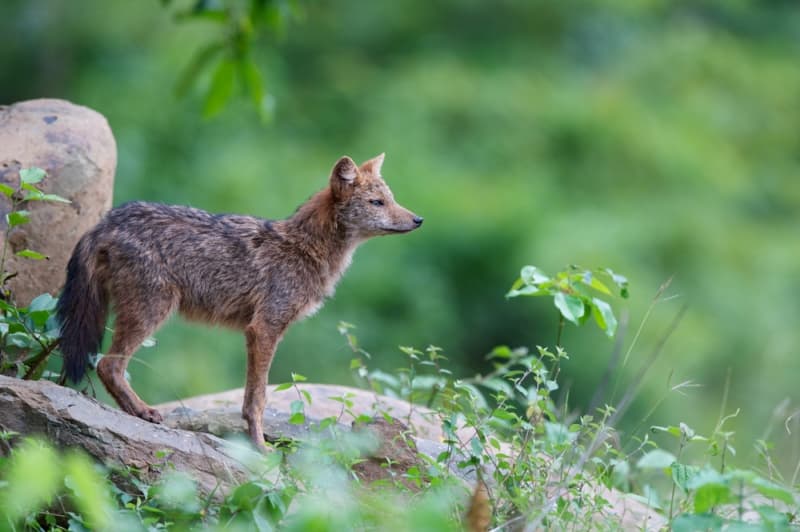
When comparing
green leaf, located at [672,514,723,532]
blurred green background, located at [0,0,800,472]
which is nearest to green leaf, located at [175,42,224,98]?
green leaf, located at [672,514,723,532]

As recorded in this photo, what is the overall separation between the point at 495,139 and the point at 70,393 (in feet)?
39.4

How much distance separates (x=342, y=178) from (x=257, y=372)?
4.02 feet

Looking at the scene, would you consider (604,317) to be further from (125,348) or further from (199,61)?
(125,348)

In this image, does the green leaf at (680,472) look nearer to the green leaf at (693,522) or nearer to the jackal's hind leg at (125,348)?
the green leaf at (693,522)

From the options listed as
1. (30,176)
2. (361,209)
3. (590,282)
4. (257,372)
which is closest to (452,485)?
(590,282)

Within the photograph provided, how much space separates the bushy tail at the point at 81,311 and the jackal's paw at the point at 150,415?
0.32 meters

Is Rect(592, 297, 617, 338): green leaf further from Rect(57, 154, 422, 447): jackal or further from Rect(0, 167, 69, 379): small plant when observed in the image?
Rect(0, 167, 69, 379): small plant

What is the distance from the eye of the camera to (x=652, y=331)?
11.8 metres

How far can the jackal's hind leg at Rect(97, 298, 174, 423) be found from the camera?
525cm

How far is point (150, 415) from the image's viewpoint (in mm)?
5172

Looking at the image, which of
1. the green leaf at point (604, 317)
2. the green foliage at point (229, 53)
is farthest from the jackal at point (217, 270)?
the green leaf at point (604, 317)

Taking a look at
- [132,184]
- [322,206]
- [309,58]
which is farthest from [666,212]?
[322,206]

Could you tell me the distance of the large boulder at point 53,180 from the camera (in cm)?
562

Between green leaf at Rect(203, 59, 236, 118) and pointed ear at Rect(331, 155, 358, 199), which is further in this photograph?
pointed ear at Rect(331, 155, 358, 199)
